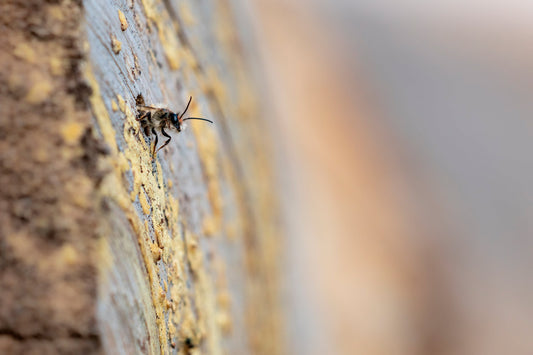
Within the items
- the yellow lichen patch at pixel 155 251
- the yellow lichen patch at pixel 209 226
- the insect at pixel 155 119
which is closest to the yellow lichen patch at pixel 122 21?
the insect at pixel 155 119

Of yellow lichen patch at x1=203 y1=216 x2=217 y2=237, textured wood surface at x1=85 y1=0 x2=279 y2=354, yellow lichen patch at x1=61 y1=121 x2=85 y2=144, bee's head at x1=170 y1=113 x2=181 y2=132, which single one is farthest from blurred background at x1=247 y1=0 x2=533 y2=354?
yellow lichen patch at x1=61 y1=121 x2=85 y2=144

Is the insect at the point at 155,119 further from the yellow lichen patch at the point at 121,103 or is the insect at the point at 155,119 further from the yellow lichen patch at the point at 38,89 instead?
the yellow lichen patch at the point at 38,89

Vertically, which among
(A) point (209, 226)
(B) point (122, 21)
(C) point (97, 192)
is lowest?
(A) point (209, 226)

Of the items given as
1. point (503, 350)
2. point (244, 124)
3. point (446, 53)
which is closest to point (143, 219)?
point (244, 124)

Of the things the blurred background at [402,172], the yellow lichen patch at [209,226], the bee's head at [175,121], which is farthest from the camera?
the blurred background at [402,172]

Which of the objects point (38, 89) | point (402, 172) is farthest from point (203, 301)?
point (402, 172)

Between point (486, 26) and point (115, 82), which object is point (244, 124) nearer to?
point (115, 82)

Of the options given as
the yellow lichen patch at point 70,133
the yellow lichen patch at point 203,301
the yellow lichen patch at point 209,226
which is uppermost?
the yellow lichen patch at point 70,133

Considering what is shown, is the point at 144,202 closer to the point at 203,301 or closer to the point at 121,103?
the point at 121,103
